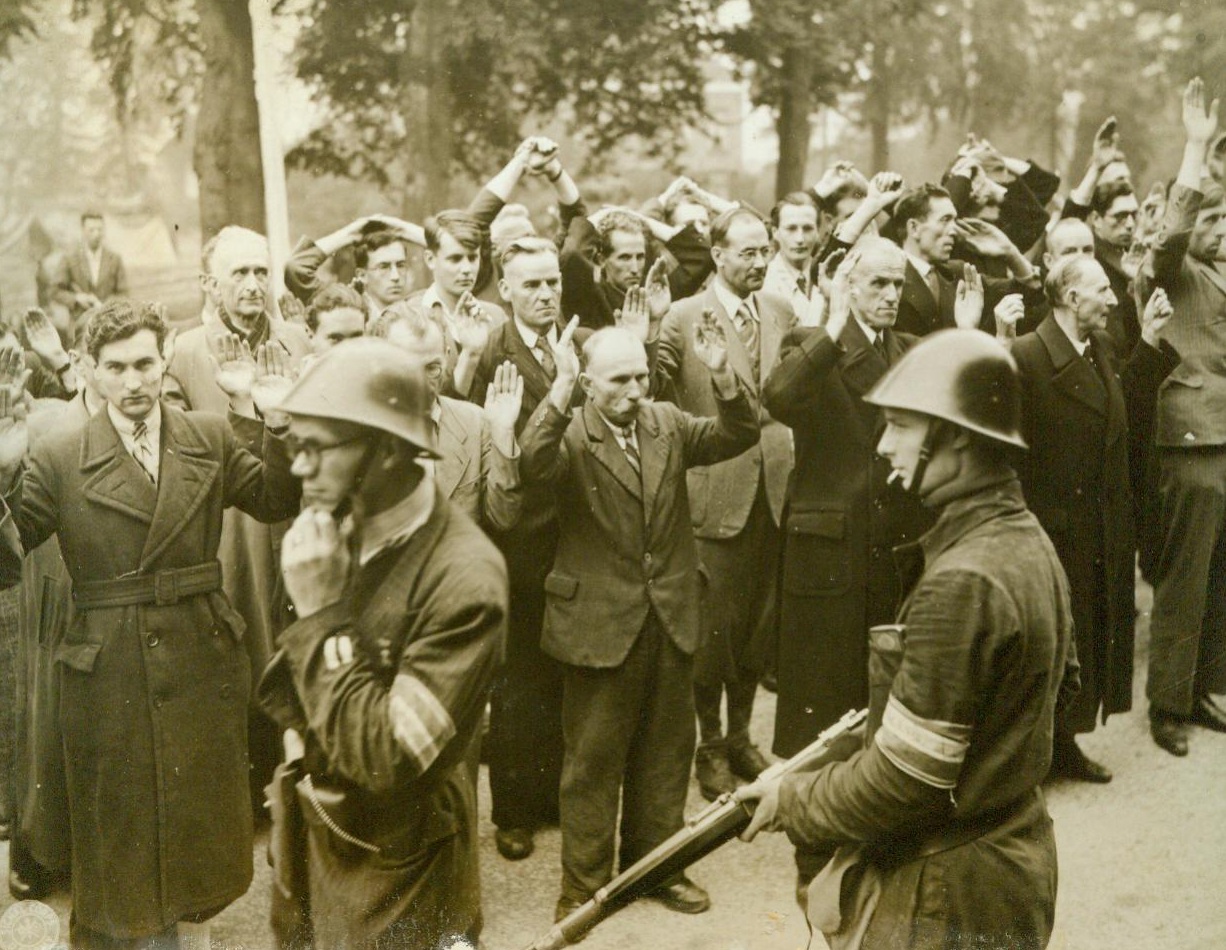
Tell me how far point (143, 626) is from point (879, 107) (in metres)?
3.45

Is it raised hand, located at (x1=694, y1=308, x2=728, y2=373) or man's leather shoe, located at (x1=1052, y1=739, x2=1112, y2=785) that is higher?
raised hand, located at (x1=694, y1=308, x2=728, y2=373)

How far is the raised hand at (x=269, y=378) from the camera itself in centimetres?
357

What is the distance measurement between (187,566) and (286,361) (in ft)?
2.38

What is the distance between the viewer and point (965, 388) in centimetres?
292

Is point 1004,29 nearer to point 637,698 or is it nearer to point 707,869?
point 637,698

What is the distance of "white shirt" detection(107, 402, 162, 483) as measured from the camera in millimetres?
3613

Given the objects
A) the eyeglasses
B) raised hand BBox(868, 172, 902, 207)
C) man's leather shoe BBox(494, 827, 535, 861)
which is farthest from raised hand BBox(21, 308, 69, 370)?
raised hand BBox(868, 172, 902, 207)

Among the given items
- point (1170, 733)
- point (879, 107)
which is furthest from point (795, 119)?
point (1170, 733)

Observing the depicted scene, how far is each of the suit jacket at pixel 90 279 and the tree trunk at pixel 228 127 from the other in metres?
0.32

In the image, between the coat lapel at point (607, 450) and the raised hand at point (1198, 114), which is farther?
the raised hand at point (1198, 114)

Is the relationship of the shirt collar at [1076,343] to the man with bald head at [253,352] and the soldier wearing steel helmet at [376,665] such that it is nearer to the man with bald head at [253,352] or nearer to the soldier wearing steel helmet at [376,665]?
the soldier wearing steel helmet at [376,665]

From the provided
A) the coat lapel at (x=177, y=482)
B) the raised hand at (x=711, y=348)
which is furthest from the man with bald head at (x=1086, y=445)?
the coat lapel at (x=177, y=482)

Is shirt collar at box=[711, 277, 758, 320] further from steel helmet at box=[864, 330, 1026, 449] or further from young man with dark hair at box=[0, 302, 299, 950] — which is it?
young man with dark hair at box=[0, 302, 299, 950]

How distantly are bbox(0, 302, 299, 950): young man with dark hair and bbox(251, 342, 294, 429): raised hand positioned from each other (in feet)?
0.41
